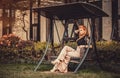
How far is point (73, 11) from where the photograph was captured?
579 inches

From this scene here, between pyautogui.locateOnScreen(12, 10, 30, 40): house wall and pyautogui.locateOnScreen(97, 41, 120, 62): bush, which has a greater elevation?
pyautogui.locateOnScreen(12, 10, 30, 40): house wall

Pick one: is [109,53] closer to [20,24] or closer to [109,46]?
[109,46]

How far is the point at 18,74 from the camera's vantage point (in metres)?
13.6

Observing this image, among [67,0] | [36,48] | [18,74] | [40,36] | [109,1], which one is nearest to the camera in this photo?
[18,74]

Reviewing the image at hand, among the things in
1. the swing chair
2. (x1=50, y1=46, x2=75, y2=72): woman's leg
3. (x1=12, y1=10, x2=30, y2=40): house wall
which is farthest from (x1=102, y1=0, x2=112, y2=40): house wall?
(x1=50, y1=46, x2=75, y2=72): woman's leg

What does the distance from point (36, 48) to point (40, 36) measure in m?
6.91

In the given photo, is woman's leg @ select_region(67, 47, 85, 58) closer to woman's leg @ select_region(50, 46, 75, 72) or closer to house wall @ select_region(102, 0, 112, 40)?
woman's leg @ select_region(50, 46, 75, 72)

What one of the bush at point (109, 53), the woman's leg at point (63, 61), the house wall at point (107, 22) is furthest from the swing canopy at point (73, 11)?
the house wall at point (107, 22)

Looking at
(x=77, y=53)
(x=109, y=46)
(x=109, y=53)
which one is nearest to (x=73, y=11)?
(x=77, y=53)

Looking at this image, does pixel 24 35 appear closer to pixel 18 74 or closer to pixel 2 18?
pixel 2 18

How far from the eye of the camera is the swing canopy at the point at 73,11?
13594 millimetres

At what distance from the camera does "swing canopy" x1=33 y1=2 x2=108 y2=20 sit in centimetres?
1359

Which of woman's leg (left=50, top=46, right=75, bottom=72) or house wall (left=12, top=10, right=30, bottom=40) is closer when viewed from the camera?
woman's leg (left=50, top=46, right=75, bottom=72)

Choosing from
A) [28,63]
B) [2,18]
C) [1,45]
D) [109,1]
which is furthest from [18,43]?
[2,18]
